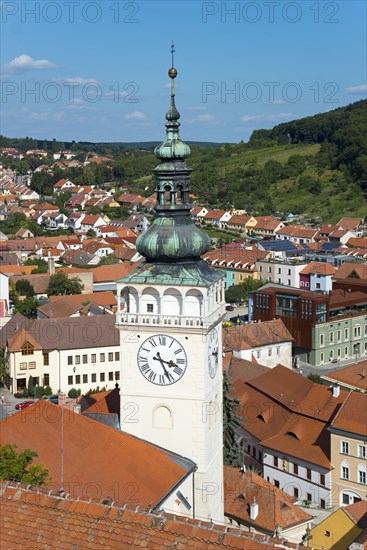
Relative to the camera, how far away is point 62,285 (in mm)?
66500

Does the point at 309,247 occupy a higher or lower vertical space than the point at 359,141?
lower

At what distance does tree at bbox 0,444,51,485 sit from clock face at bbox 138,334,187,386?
426 cm

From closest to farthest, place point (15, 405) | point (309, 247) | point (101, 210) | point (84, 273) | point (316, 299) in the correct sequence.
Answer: point (15, 405)
point (316, 299)
point (84, 273)
point (309, 247)
point (101, 210)

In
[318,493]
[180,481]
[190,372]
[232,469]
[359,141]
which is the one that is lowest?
[318,493]

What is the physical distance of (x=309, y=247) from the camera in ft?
306

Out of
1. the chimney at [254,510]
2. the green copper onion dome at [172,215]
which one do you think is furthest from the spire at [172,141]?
the chimney at [254,510]

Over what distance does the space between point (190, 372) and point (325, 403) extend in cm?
1468

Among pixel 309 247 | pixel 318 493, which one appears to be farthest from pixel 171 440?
pixel 309 247

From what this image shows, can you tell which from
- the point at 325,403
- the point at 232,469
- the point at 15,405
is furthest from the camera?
the point at 15,405

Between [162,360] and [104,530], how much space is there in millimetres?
9771

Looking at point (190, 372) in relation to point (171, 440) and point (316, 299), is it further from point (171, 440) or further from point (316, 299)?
point (316, 299)

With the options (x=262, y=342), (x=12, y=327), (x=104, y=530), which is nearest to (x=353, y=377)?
(x=262, y=342)

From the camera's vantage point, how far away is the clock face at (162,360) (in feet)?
64.3

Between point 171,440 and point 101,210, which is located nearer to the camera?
point 171,440
